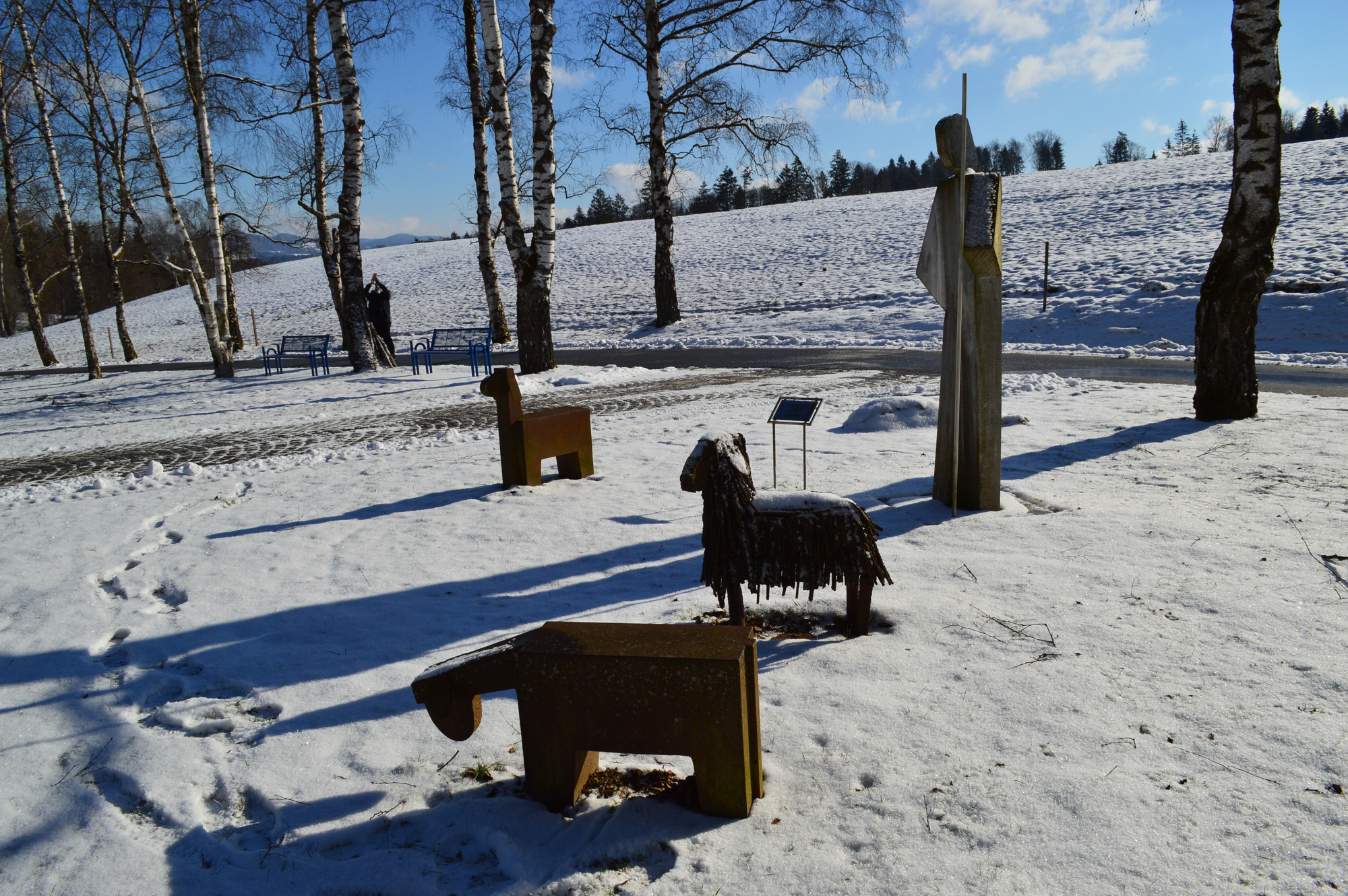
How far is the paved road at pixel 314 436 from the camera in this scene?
27.1 ft

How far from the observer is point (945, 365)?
5465mm

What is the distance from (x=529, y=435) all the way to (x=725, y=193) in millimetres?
61730

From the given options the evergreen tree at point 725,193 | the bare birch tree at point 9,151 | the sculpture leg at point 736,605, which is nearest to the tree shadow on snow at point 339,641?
the sculpture leg at point 736,605

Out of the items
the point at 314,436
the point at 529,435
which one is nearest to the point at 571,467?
the point at 529,435

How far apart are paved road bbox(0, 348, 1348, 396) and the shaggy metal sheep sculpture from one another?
24.2 ft

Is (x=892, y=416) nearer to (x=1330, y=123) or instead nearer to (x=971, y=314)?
(x=971, y=314)

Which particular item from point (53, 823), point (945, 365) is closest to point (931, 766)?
point (53, 823)

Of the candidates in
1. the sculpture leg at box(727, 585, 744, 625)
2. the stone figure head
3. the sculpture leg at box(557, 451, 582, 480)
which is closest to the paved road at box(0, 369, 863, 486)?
the sculpture leg at box(557, 451, 582, 480)

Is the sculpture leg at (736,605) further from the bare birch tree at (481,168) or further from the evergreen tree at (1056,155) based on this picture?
the evergreen tree at (1056,155)

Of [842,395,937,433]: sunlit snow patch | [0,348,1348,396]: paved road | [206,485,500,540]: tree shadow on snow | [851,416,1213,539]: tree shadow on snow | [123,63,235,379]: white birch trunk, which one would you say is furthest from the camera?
[123,63,235,379]: white birch trunk

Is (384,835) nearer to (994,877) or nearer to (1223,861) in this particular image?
(994,877)

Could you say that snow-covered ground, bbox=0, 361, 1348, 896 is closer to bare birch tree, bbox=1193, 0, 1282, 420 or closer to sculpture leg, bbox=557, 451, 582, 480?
sculpture leg, bbox=557, 451, 582, 480

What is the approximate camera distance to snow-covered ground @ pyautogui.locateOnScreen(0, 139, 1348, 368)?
660 inches

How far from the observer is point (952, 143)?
5.10m
